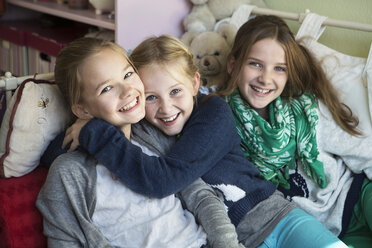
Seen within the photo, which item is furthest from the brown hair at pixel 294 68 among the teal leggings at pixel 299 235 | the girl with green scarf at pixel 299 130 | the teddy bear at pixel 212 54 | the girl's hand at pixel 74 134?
the girl's hand at pixel 74 134

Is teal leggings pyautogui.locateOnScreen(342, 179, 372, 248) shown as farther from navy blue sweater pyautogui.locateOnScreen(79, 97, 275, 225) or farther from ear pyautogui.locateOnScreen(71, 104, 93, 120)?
ear pyautogui.locateOnScreen(71, 104, 93, 120)

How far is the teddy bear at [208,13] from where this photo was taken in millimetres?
1708

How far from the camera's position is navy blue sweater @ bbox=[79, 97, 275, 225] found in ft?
3.28

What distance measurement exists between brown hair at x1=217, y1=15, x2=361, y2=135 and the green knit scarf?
4 centimetres

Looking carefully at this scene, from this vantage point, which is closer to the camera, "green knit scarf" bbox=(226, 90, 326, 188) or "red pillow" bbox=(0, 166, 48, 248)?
"red pillow" bbox=(0, 166, 48, 248)

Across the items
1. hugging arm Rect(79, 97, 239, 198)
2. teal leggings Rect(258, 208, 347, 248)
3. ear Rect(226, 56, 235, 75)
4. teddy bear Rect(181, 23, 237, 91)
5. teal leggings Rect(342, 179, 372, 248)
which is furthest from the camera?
teddy bear Rect(181, 23, 237, 91)

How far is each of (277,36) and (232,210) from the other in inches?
21.1

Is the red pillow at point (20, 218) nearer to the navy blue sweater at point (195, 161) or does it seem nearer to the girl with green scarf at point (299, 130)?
the navy blue sweater at point (195, 161)

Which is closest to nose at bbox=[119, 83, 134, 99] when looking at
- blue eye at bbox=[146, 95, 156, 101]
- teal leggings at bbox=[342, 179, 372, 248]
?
blue eye at bbox=[146, 95, 156, 101]

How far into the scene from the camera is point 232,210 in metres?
1.16

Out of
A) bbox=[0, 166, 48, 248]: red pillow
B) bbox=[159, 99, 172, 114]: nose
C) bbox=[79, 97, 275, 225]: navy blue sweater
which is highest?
bbox=[159, 99, 172, 114]: nose

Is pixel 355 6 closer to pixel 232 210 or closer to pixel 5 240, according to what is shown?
pixel 232 210

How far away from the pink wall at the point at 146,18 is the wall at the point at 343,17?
0.42 metres

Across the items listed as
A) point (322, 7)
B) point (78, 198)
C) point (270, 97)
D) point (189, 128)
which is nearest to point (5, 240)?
point (78, 198)
